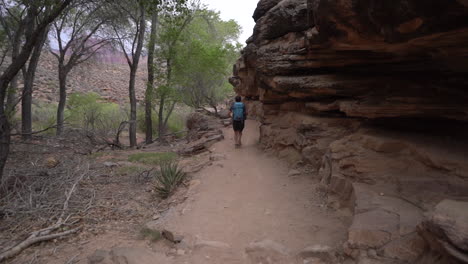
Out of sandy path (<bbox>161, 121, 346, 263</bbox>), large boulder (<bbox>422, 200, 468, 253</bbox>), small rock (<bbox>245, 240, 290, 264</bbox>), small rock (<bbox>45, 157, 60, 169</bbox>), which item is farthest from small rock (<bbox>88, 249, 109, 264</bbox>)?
small rock (<bbox>45, 157, 60, 169</bbox>)

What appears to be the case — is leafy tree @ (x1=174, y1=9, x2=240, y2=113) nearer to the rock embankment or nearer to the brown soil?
the rock embankment

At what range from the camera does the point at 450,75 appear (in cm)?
362

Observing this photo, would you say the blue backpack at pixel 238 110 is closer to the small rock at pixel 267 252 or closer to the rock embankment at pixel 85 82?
the small rock at pixel 267 252

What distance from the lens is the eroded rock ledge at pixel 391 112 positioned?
275 cm

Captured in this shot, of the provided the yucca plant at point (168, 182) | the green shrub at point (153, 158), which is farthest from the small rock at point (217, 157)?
the green shrub at point (153, 158)

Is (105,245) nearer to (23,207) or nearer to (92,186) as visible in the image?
(23,207)

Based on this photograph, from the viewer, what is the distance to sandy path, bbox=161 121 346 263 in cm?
382

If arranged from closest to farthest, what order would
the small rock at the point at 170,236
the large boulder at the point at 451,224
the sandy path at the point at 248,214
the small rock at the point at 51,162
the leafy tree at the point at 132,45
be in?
1. the large boulder at the point at 451,224
2. the sandy path at the point at 248,214
3. the small rock at the point at 170,236
4. the small rock at the point at 51,162
5. the leafy tree at the point at 132,45

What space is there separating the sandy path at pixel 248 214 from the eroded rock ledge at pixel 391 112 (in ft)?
1.77

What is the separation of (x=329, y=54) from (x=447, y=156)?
236cm

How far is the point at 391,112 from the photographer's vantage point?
408 cm

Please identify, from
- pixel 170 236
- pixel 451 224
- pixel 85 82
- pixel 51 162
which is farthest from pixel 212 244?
pixel 85 82

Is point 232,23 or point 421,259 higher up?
point 232,23

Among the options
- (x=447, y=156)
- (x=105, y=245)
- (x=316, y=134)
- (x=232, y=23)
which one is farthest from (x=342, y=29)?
(x=232, y=23)
